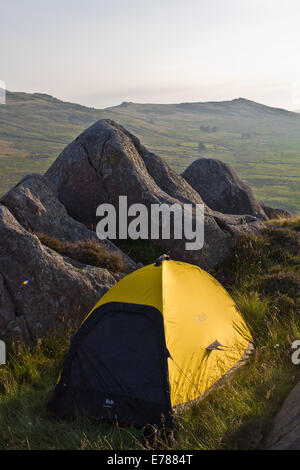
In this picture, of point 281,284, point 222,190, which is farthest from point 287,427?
point 222,190

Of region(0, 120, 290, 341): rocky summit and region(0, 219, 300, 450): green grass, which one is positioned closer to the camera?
region(0, 219, 300, 450): green grass

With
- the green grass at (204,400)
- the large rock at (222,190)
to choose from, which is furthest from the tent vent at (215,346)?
the large rock at (222,190)

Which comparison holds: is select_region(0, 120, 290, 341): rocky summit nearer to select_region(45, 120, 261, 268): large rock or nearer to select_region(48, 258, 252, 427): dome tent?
select_region(45, 120, 261, 268): large rock

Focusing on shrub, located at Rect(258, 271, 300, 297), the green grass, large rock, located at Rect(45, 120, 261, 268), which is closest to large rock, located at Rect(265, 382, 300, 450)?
the green grass

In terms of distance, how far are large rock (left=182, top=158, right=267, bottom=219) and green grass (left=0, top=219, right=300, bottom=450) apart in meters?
10.4

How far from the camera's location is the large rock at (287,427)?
3.85m

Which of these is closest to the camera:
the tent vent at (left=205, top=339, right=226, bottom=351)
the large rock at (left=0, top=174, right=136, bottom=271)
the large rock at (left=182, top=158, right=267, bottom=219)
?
the tent vent at (left=205, top=339, right=226, bottom=351)

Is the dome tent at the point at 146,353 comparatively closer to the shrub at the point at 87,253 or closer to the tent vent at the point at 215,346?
the tent vent at the point at 215,346

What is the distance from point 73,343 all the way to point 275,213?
1713 centimetres

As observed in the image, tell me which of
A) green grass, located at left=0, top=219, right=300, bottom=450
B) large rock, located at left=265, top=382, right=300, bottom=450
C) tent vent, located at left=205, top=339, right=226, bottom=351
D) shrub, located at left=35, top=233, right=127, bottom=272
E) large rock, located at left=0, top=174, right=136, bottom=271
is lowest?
green grass, located at left=0, top=219, right=300, bottom=450

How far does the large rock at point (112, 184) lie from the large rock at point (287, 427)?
710 centimetres

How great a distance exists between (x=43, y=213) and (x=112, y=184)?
3.11 metres

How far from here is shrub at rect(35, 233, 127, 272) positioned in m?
9.64
